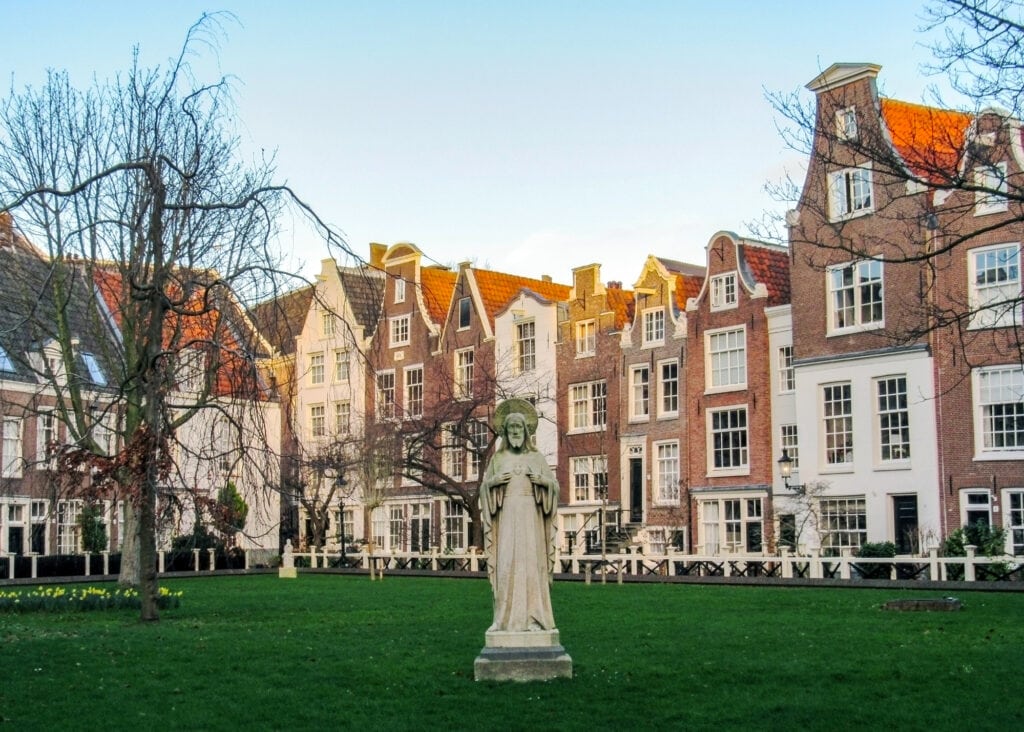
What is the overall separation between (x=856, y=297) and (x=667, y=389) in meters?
9.12

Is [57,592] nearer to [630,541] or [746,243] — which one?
[630,541]

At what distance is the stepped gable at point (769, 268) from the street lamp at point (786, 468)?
5.41m

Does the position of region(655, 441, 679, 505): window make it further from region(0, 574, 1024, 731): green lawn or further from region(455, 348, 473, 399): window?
region(0, 574, 1024, 731): green lawn

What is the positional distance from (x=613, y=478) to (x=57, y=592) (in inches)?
1025

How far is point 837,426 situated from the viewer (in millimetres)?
41125

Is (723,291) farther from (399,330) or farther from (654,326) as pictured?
(399,330)

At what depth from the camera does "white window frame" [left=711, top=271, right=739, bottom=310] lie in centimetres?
4538

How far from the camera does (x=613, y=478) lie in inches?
1939

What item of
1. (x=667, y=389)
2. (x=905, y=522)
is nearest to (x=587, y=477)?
(x=667, y=389)

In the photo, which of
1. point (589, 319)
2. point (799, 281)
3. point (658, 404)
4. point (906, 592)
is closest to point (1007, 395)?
point (799, 281)

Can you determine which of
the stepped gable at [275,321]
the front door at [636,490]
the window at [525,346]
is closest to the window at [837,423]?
the front door at [636,490]

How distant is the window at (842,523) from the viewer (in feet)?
132

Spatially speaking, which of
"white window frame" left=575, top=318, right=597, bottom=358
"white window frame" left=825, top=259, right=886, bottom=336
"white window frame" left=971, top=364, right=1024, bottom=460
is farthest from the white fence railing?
"white window frame" left=575, top=318, right=597, bottom=358

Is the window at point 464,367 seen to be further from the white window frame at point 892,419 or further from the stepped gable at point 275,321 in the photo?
the stepped gable at point 275,321
